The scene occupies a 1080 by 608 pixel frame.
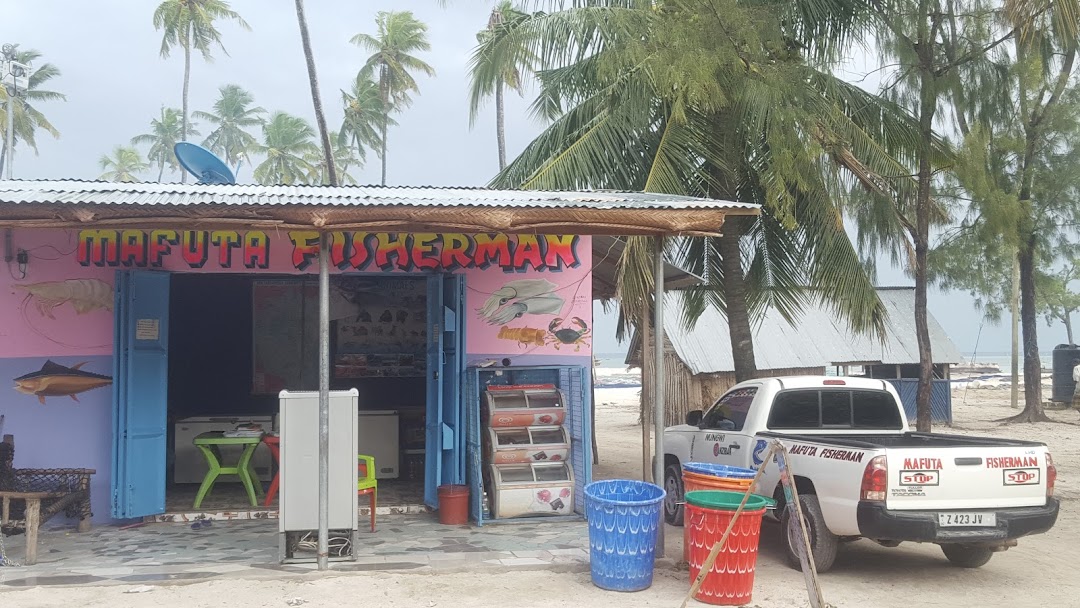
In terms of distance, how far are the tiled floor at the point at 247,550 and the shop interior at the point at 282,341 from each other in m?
3.06

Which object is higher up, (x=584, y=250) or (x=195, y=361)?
(x=584, y=250)

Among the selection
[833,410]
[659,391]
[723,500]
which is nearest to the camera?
[723,500]

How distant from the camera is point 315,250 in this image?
883 centimetres

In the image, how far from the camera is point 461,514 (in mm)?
8414

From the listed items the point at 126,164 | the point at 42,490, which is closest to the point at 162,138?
the point at 126,164

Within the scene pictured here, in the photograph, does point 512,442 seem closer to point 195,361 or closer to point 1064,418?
point 195,361

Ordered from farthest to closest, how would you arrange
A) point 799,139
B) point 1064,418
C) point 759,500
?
point 1064,418 < point 799,139 < point 759,500

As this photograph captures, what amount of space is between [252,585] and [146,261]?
3.75 metres

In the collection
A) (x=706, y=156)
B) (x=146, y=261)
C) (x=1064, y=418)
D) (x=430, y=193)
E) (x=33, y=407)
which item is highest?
(x=706, y=156)

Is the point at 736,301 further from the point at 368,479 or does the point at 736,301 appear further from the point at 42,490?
the point at 42,490

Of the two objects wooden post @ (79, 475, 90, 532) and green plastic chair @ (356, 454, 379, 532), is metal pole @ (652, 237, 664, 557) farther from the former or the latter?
wooden post @ (79, 475, 90, 532)

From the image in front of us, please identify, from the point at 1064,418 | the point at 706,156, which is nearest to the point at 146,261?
the point at 706,156

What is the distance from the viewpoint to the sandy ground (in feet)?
19.8

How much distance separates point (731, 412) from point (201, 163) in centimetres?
657
